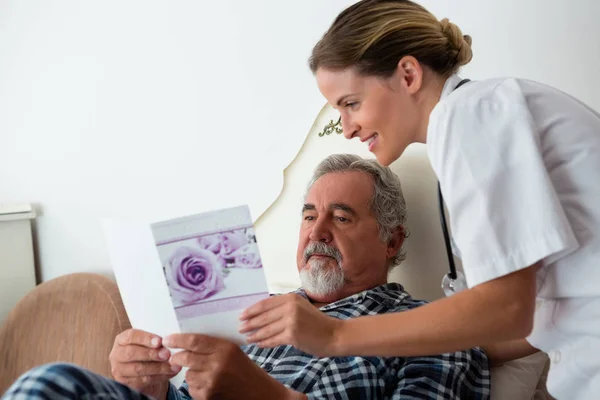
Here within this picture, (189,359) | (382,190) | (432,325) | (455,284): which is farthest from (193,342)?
(382,190)

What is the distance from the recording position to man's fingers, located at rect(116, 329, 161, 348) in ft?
3.93

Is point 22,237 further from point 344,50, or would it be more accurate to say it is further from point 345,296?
point 344,50

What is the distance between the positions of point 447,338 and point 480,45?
94 centimetres

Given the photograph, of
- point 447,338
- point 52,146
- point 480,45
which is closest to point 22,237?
point 52,146

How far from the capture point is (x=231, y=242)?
109cm

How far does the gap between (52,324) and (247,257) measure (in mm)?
1416

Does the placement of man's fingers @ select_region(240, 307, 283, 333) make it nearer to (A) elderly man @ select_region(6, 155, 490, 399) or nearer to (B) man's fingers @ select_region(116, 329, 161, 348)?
(A) elderly man @ select_region(6, 155, 490, 399)

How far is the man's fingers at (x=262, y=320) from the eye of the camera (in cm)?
103

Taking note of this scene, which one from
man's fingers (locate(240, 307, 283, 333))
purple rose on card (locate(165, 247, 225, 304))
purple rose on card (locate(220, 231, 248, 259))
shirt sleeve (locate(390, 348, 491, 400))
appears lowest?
shirt sleeve (locate(390, 348, 491, 400))

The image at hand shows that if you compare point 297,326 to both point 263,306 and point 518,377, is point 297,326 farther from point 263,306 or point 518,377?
point 518,377

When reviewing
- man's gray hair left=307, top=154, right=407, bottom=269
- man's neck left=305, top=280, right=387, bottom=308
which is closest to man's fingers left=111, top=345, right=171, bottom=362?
man's neck left=305, top=280, right=387, bottom=308

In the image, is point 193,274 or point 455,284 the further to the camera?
point 455,284

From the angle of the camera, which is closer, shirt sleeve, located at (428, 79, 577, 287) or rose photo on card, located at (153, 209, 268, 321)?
shirt sleeve, located at (428, 79, 577, 287)

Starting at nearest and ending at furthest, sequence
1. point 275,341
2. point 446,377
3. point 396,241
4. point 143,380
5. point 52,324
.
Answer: point 275,341 → point 143,380 → point 446,377 → point 396,241 → point 52,324
